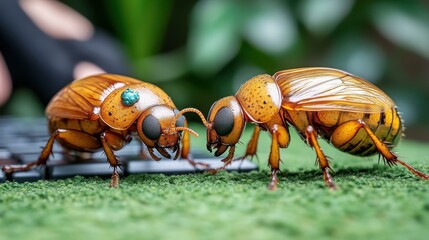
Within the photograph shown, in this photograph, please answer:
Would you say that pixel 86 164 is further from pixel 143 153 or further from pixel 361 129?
pixel 361 129

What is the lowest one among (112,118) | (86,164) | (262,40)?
(86,164)

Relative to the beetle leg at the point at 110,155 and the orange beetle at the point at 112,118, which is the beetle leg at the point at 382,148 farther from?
the beetle leg at the point at 110,155

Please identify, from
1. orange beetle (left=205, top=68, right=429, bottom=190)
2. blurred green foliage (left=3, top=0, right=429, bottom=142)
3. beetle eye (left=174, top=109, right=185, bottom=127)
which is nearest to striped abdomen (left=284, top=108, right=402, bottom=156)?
orange beetle (left=205, top=68, right=429, bottom=190)

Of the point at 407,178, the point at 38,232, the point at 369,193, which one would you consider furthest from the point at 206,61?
the point at 38,232

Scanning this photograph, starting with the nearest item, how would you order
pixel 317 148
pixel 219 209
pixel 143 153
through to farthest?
pixel 219 209 → pixel 317 148 → pixel 143 153

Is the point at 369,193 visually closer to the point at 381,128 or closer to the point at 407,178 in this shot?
the point at 407,178

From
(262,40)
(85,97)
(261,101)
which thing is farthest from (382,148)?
(262,40)

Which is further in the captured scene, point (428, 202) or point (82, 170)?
point (82, 170)
